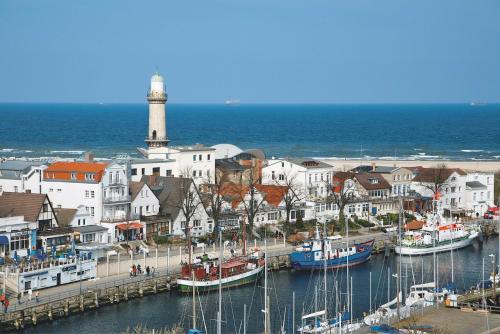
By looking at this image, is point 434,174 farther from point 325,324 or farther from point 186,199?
point 325,324

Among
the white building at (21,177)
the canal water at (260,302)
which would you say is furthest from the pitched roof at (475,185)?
the white building at (21,177)

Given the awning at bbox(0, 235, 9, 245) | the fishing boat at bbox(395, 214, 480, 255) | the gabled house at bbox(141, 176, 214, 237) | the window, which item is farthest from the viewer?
the gabled house at bbox(141, 176, 214, 237)

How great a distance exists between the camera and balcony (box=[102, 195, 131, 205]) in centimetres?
7088

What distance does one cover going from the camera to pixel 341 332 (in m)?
45.5

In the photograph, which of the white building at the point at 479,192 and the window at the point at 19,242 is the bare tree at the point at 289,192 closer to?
the white building at the point at 479,192

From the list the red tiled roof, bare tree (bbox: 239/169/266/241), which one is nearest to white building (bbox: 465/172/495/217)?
bare tree (bbox: 239/169/266/241)

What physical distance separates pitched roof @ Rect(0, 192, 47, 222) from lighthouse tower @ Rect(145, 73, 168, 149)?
2843cm

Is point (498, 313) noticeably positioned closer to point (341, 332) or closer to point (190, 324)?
point (341, 332)

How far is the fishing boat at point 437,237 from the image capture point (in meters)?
72.6

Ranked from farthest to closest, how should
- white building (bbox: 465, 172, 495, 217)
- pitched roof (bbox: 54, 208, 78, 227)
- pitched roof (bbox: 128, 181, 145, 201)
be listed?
white building (bbox: 465, 172, 495, 217) < pitched roof (bbox: 128, 181, 145, 201) < pitched roof (bbox: 54, 208, 78, 227)

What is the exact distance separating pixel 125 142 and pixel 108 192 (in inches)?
4642

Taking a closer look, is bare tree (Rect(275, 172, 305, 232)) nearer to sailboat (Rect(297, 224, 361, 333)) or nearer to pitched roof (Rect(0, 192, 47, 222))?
pitched roof (Rect(0, 192, 47, 222))

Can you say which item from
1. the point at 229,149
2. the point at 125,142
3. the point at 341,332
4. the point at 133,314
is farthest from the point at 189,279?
the point at 125,142

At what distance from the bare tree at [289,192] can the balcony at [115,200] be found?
11.5m
